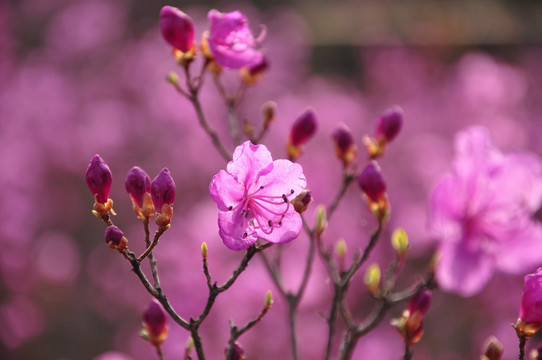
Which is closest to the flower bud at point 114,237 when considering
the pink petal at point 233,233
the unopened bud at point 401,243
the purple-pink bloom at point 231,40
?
the pink petal at point 233,233

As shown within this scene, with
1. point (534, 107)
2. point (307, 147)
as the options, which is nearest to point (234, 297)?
point (307, 147)

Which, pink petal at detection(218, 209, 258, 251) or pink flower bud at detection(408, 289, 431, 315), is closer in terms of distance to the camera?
pink petal at detection(218, 209, 258, 251)

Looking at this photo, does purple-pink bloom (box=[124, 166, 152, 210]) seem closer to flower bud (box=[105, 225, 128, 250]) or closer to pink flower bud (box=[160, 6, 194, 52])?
flower bud (box=[105, 225, 128, 250])

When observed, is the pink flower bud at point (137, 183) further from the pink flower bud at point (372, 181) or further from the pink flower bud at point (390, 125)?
the pink flower bud at point (390, 125)

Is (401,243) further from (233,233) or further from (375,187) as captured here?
(233,233)

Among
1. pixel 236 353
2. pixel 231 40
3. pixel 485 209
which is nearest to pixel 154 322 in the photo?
pixel 236 353

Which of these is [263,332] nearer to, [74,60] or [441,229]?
[441,229]

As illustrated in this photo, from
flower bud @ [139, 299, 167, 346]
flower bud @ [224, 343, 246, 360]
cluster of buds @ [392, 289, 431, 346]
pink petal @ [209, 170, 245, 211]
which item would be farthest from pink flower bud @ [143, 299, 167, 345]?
cluster of buds @ [392, 289, 431, 346]
